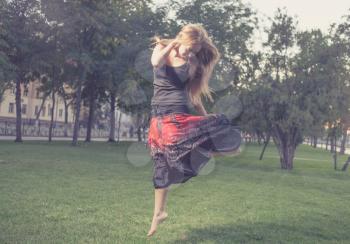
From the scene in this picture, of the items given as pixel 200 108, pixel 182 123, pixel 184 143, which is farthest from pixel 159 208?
pixel 200 108

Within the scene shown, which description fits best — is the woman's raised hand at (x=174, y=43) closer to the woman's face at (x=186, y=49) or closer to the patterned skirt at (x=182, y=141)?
the woman's face at (x=186, y=49)

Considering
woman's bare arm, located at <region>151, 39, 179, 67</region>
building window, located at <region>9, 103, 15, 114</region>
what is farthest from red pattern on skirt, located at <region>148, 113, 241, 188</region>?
building window, located at <region>9, 103, 15, 114</region>

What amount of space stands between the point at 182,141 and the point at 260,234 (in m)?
1.99

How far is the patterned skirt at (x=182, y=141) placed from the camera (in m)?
4.81

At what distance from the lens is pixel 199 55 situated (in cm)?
480

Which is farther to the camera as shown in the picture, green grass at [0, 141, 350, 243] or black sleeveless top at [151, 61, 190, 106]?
green grass at [0, 141, 350, 243]

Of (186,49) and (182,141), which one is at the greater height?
(186,49)

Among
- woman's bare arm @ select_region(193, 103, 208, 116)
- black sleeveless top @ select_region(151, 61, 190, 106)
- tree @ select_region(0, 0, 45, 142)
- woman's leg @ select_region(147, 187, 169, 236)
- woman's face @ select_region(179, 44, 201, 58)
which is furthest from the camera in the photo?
tree @ select_region(0, 0, 45, 142)

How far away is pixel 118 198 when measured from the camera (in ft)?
27.3

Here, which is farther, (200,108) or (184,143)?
(200,108)

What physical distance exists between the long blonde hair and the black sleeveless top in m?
0.13

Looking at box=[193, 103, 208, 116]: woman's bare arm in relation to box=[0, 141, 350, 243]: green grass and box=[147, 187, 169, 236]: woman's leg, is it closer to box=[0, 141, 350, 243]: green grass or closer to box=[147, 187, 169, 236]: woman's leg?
box=[0, 141, 350, 243]: green grass

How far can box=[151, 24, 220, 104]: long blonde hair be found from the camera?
4566mm

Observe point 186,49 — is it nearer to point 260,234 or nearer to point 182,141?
point 182,141
